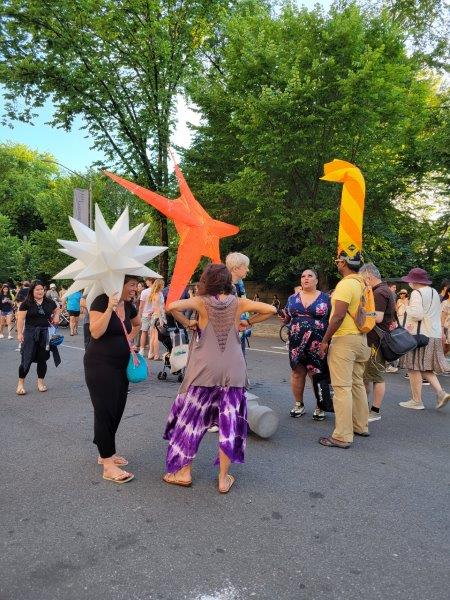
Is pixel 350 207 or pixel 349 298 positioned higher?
pixel 350 207

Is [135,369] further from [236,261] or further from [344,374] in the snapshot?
[344,374]

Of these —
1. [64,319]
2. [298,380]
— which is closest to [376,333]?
[298,380]

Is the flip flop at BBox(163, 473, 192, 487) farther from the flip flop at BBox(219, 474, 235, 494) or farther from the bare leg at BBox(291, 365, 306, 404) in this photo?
the bare leg at BBox(291, 365, 306, 404)

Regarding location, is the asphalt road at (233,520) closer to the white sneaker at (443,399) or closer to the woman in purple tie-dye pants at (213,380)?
the woman in purple tie-dye pants at (213,380)

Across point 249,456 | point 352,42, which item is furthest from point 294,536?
point 352,42

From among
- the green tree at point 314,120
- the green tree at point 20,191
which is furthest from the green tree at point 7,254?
the green tree at point 314,120

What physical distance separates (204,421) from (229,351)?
0.59 m

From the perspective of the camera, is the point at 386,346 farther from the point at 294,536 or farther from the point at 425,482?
the point at 294,536

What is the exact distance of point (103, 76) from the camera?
19375mm

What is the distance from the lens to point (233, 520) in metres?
3.24

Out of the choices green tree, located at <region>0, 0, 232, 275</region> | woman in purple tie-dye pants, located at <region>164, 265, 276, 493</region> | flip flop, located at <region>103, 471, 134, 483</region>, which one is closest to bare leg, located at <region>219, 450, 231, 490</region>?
woman in purple tie-dye pants, located at <region>164, 265, 276, 493</region>

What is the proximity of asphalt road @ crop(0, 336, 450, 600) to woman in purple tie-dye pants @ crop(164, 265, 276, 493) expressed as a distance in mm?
256

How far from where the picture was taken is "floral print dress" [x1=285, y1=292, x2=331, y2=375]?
5352 mm

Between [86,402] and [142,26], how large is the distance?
17039 mm
